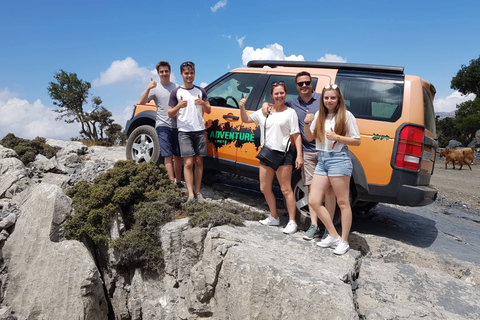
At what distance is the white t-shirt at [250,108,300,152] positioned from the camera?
12.9ft

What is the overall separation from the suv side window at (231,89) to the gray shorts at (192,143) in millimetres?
695

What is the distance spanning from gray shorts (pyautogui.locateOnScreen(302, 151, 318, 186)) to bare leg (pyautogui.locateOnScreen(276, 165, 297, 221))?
21cm

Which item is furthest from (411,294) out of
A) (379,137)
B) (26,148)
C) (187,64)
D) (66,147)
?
(66,147)

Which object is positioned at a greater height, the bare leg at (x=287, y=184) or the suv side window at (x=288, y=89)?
the suv side window at (x=288, y=89)

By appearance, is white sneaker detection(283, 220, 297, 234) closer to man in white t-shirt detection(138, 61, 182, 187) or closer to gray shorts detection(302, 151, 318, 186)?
gray shorts detection(302, 151, 318, 186)

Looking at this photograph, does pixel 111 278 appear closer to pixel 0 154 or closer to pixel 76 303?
pixel 76 303

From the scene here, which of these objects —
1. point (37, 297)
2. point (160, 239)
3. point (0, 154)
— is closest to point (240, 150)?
point (160, 239)

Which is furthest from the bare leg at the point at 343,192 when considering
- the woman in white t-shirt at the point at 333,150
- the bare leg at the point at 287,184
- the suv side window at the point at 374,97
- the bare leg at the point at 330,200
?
the suv side window at the point at 374,97

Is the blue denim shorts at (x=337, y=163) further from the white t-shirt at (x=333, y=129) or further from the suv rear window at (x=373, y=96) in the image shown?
the suv rear window at (x=373, y=96)

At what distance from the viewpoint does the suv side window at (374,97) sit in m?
4.01

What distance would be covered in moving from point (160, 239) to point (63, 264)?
1406mm

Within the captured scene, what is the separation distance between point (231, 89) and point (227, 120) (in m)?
0.59

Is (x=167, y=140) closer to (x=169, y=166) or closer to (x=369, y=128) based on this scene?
(x=169, y=166)

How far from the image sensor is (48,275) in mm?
4648
